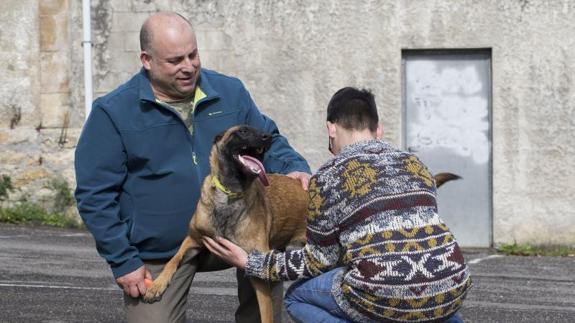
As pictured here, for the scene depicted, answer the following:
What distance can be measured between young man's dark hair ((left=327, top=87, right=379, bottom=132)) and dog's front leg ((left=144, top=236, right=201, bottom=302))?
1.14 meters

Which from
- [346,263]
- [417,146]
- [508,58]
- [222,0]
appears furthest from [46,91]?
[346,263]

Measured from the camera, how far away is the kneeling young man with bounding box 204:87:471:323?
4.78 meters

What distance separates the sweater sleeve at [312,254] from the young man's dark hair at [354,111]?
295mm

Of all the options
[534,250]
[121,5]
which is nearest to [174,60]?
[534,250]

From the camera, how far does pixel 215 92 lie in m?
5.82

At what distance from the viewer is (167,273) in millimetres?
5746

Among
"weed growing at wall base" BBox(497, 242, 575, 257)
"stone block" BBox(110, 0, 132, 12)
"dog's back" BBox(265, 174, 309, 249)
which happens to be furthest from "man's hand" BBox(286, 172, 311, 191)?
"stone block" BBox(110, 0, 132, 12)

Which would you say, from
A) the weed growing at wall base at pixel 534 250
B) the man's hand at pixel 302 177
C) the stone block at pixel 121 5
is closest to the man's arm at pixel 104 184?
the man's hand at pixel 302 177

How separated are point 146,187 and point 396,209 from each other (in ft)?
5.01

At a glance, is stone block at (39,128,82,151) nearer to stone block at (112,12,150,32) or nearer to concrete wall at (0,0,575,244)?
concrete wall at (0,0,575,244)

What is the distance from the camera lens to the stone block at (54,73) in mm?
16391

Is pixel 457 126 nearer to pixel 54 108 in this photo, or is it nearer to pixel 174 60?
pixel 54 108

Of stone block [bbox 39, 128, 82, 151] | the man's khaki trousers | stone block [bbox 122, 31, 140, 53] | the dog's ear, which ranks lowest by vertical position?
the man's khaki trousers

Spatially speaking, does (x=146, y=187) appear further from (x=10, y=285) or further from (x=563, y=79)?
(x=563, y=79)
